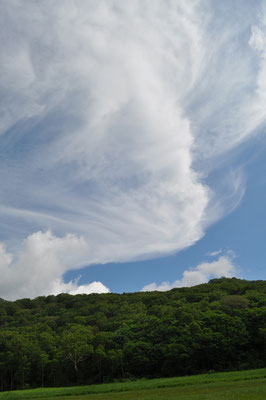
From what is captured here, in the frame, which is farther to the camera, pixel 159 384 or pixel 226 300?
pixel 226 300

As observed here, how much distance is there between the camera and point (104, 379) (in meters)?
72.1

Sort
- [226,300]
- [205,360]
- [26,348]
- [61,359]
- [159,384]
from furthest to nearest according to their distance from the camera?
[226,300], [26,348], [61,359], [205,360], [159,384]

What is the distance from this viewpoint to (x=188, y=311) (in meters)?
83.8

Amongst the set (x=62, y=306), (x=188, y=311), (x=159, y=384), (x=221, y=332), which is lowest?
(x=159, y=384)

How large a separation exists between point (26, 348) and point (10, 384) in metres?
14.1

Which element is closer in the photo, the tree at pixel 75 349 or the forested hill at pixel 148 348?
the forested hill at pixel 148 348

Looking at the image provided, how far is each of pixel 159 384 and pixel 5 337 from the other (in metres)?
67.2

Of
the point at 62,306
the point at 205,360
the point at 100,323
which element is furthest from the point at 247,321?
the point at 62,306

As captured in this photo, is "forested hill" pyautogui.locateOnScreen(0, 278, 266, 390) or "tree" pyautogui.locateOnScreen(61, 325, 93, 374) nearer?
"forested hill" pyautogui.locateOnScreen(0, 278, 266, 390)

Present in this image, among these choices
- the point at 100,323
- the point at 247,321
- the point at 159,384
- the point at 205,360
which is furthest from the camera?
the point at 100,323

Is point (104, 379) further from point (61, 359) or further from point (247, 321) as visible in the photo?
point (247, 321)

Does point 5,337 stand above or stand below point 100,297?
below

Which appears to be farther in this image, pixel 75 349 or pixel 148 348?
pixel 75 349

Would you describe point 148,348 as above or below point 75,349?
below
